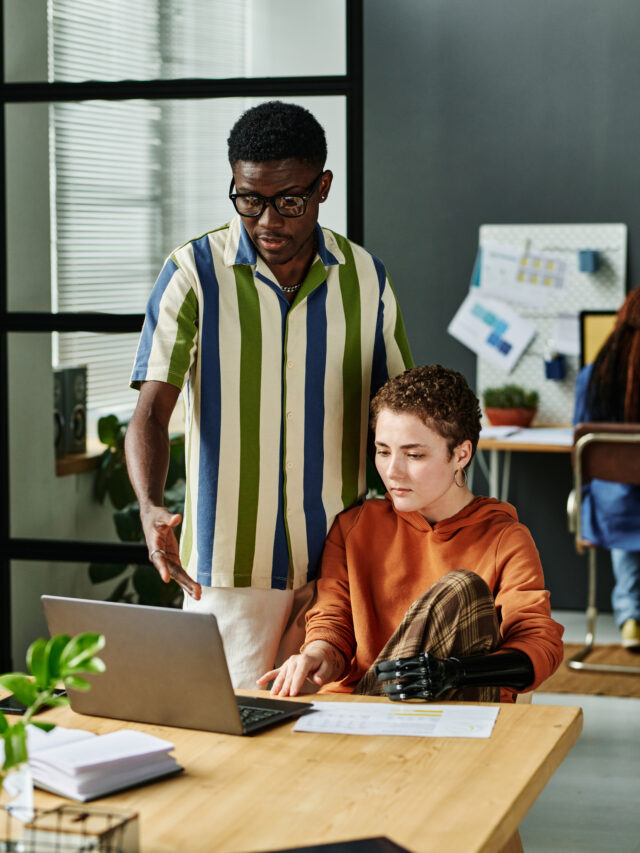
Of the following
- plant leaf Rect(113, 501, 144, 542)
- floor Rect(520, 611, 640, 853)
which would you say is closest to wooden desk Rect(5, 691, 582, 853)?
floor Rect(520, 611, 640, 853)

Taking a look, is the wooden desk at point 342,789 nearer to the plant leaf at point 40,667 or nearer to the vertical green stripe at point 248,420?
the plant leaf at point 40,667

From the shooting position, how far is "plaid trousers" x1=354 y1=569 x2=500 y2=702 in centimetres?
168

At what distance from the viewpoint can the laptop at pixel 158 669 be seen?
1.41m

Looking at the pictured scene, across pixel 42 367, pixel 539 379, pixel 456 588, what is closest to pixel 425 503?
pixel 456 588

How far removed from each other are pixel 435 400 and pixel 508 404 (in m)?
3.08

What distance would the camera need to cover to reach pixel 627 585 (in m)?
4.46

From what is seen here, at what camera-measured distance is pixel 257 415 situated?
2.06 meters

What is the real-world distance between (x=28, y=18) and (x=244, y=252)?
126 centimetres

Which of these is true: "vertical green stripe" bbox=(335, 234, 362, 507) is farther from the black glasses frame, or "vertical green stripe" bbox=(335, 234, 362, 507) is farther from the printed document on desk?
the printed document on desk

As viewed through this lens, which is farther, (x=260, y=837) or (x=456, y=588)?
(x=456, y=588)

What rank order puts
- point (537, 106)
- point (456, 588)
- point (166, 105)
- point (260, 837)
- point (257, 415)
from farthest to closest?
point (537, 106)
point (166, 105)
point (257, 415)
point (456, 588)
point (260, 837)

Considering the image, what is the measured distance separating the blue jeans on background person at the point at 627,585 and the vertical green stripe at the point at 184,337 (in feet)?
9.29

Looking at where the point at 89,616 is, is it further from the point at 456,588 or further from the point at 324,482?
the point at 324,482

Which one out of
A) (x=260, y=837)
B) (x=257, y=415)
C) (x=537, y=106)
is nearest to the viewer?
(x=260, y=837)
